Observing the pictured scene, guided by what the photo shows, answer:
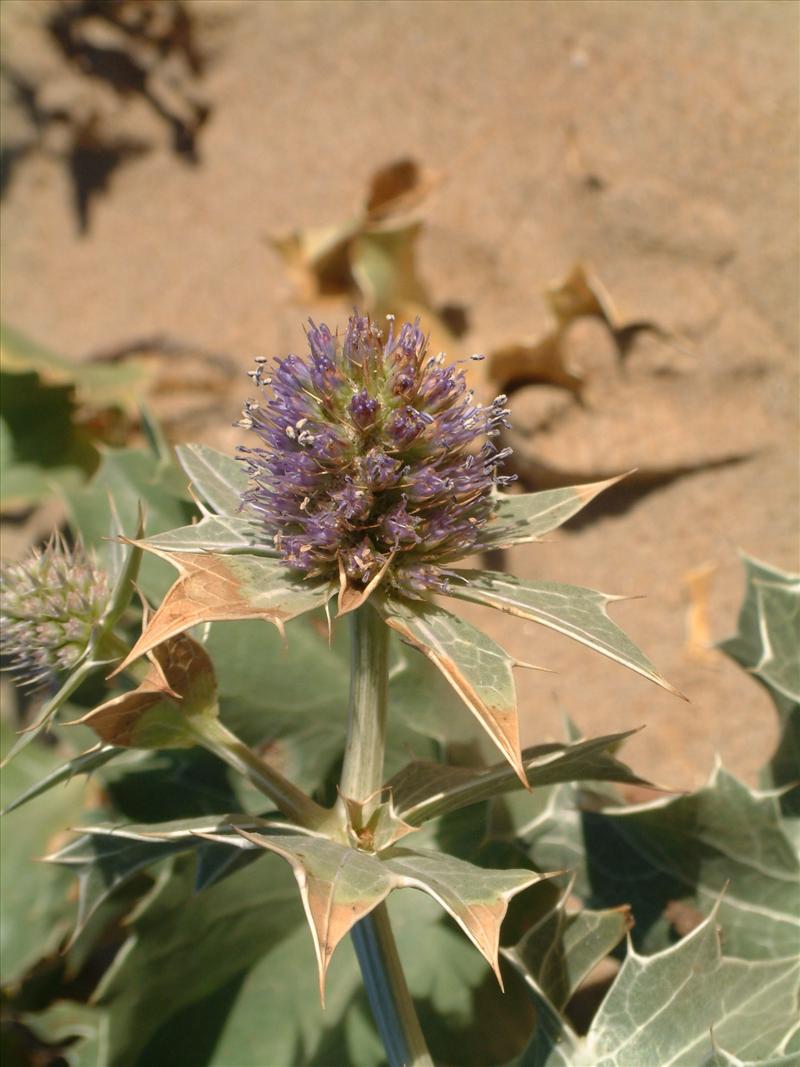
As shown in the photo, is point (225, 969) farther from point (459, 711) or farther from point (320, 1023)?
point (459, 711)

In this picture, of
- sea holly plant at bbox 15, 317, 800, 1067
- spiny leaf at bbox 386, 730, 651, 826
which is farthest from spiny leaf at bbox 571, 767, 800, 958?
spiny leaf at bbox 386, 730, 651, 826

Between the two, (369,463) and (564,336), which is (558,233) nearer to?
(564,336)

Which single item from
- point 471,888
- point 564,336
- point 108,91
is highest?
point 108,91

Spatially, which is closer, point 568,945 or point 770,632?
point 568,945

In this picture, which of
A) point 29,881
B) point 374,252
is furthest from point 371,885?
point 374,252

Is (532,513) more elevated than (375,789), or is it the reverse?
(532,513)

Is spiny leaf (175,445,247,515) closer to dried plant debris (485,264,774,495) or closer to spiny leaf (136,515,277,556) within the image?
spiny leaf (136,515,277,556)

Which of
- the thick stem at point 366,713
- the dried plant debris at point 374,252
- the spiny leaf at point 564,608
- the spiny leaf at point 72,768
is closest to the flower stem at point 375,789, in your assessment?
the thick stem at point 366,713
